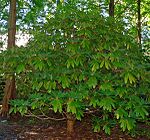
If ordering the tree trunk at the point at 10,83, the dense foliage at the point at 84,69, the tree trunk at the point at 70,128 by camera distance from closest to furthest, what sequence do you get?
1. the dense foliage at the point at 84,69
2. the tree trunk at the point at 70,128
3. the tree trunk at the point at 10,83

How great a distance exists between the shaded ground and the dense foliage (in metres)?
0.52

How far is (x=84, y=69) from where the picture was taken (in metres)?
3.96

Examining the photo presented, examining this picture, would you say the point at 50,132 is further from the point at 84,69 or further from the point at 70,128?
the point at 84,69

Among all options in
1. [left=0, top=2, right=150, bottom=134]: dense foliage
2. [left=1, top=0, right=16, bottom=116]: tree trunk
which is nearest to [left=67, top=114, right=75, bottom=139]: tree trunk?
[left=0, top=2, right=150, bottom=134]: dense foliage

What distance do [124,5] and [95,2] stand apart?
165cm

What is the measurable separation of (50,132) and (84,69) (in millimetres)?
1572

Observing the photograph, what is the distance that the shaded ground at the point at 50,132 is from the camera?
187 inches

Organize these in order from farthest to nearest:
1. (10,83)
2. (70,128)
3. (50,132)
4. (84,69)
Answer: (10,83), (50,132), (70,128), (84,69)

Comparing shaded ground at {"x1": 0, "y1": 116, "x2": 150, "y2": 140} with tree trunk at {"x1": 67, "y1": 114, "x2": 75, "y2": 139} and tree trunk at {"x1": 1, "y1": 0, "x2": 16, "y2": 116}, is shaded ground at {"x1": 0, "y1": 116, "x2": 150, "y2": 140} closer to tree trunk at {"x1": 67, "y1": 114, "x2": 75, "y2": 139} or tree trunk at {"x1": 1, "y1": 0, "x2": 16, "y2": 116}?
tree trunk at {"x1": 67, "y1": 114, "x2": 75, "y2": 139}

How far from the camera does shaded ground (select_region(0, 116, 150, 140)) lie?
4750mm

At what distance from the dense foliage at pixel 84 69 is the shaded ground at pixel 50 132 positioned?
0.52 metres

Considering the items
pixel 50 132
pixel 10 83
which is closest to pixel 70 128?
pixel 50 132

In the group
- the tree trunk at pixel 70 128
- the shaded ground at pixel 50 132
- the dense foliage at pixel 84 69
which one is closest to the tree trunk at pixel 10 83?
the shaded ground at pixel 50 132

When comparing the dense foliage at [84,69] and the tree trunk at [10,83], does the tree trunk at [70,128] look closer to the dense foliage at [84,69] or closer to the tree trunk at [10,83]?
the dense foliage at [84,69]
